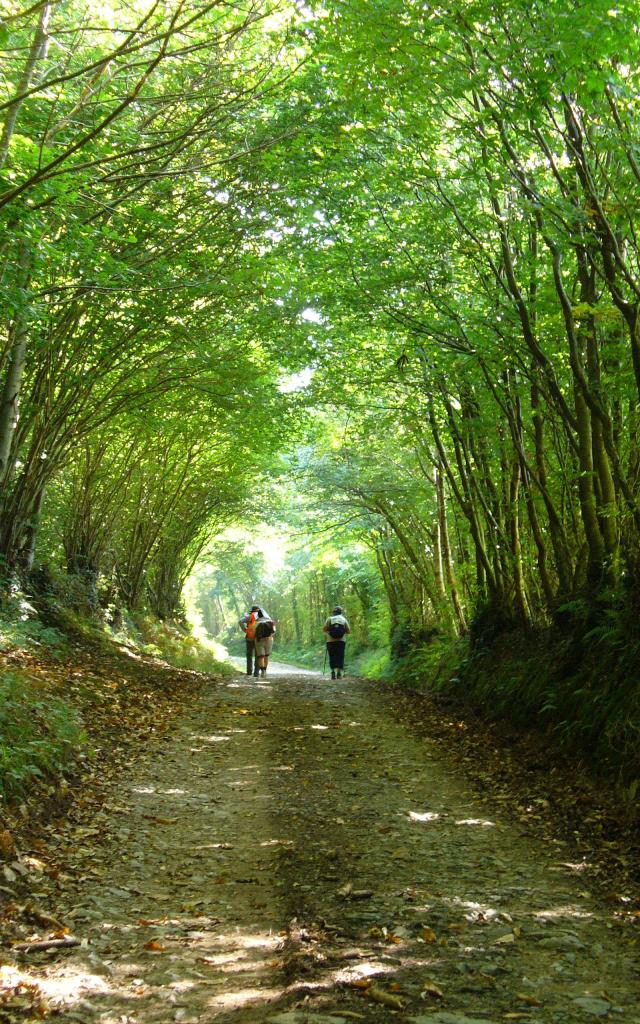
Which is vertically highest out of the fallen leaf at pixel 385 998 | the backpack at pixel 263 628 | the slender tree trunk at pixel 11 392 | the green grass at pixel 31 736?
the slender tree trunk at pixel 11 392

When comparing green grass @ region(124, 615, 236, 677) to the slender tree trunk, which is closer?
the slender tree trunk

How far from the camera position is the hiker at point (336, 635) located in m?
16.0

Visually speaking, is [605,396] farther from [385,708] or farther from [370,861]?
[385,708]

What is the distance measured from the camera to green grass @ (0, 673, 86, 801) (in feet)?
16.5

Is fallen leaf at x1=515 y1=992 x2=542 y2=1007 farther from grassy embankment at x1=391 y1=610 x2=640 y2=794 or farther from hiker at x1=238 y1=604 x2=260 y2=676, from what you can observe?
hiker at x1=238 y1=604 x2=260 y2=676

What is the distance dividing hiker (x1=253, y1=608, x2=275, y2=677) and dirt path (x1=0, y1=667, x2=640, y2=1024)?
8.87 metres

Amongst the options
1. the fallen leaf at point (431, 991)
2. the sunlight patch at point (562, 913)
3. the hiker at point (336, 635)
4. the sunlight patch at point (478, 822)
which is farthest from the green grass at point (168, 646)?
the fallen leaf at point (431, 991)

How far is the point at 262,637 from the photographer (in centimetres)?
1589

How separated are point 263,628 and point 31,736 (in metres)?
9.92

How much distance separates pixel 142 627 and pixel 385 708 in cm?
901

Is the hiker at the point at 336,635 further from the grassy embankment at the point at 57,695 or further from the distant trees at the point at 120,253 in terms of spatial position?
the distant trees at the point at 120,253

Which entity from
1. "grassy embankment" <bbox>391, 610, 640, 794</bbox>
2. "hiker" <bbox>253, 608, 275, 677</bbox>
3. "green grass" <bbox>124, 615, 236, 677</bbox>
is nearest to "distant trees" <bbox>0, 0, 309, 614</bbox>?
"green grass" <bbox>124, 615, 236, 677</bbox>

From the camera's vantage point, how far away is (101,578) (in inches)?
673

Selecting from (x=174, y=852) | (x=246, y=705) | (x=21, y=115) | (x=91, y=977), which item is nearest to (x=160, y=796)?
(x=174, y=852)
